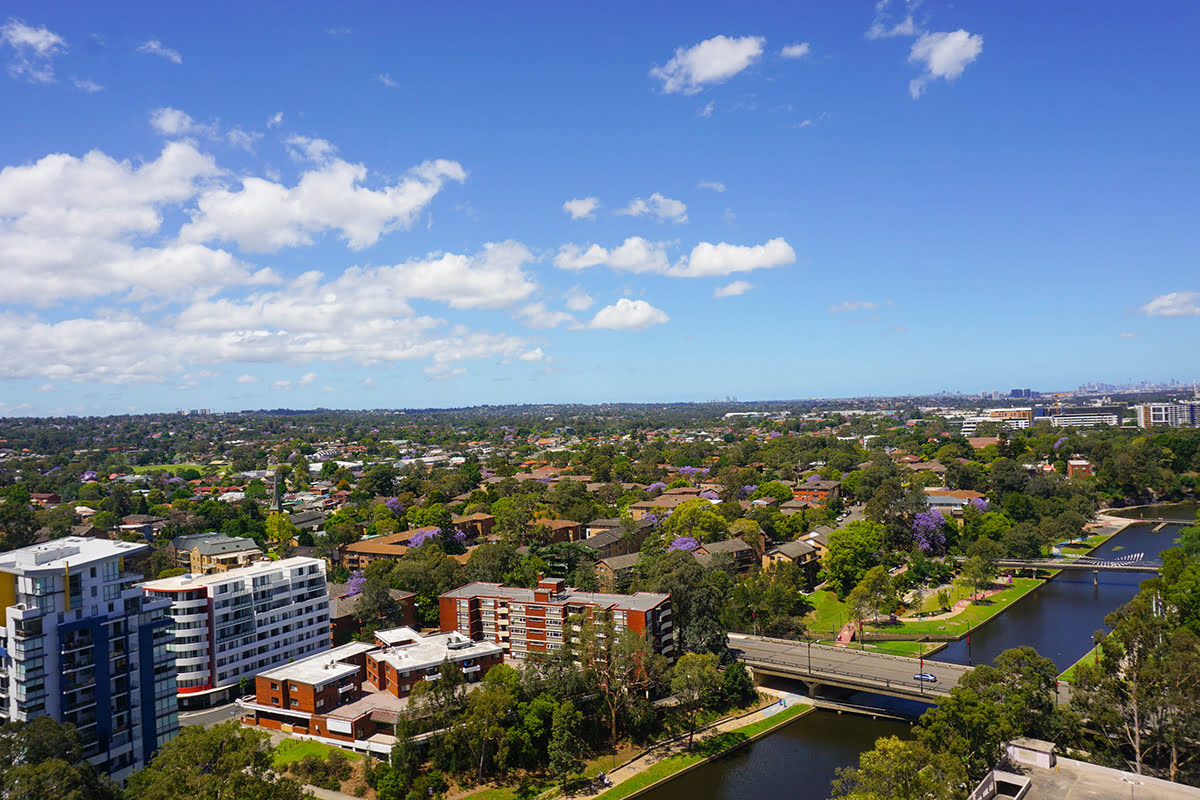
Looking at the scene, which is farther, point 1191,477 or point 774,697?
point 1191,477

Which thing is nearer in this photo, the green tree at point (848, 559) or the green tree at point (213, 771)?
the green tree at point (213, 771)

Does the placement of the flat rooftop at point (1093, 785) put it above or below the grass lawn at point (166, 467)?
below

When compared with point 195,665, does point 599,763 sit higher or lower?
lower

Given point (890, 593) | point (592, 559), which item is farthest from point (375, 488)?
point (890, 593)

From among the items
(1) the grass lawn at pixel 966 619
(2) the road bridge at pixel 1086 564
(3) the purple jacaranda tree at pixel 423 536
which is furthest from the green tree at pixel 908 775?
(3) the purple jacaranda tree at pixel 423 536

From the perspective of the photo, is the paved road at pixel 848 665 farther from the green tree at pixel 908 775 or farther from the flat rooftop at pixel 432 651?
the flat rooftop at pixel 432 651

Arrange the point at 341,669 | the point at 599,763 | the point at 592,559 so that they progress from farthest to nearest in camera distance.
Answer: the point at 592,559 → the point at 341,669 → the point at 599,763

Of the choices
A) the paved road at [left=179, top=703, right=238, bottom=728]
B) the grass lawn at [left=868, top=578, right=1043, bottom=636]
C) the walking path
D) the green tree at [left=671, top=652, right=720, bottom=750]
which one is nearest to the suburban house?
the grass lawn at [left=868, top=578, right=1043, bottom=636]

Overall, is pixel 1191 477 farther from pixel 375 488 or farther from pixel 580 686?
pixel 375 488

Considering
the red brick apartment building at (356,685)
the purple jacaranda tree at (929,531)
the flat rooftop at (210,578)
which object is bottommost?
the red brick apartment building at (356,685)
